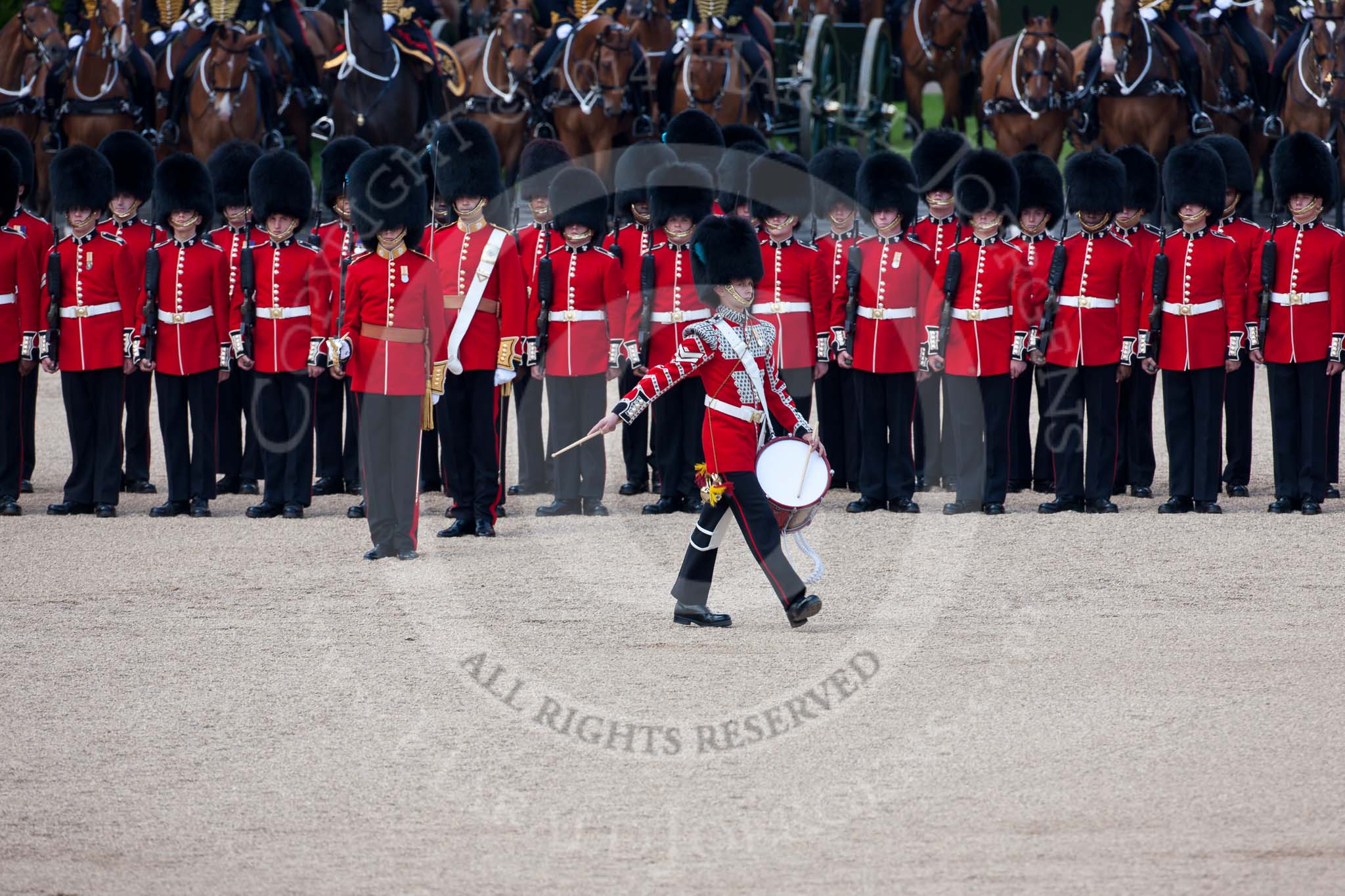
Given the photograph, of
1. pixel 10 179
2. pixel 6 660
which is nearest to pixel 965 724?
pixel 6 660

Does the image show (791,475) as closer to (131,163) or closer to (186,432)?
(186,432)

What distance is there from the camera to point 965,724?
4.32 metres

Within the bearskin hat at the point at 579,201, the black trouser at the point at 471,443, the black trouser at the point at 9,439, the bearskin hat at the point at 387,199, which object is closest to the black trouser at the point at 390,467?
the black trouser at the point at 471,443

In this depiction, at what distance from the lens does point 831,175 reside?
25.8 feet

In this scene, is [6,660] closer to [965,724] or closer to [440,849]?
[440,849]

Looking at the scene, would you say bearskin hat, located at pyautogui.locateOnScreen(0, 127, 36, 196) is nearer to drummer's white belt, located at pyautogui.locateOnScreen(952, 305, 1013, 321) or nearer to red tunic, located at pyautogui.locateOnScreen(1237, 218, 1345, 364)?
drummer's white belt, located at pyautogui.locateOnScreen(952, 305, 1013, 321)

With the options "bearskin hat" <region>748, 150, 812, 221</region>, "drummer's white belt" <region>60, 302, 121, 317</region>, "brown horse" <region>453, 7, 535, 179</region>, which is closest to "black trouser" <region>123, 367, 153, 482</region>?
"drummer's white belt" <region>60, 302, 121, 317</region>

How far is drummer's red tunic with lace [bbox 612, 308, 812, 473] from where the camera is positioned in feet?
17.0

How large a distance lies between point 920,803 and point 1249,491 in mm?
3968

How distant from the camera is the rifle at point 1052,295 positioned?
6914 millimetres

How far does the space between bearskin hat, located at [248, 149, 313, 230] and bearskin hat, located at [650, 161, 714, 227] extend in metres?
1.29

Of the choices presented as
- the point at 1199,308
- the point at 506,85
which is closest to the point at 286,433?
the point at 1199,308

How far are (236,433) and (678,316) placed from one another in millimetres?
1775

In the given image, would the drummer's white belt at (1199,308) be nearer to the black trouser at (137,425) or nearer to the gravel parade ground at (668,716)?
the gravel parade ground at (668,716)
